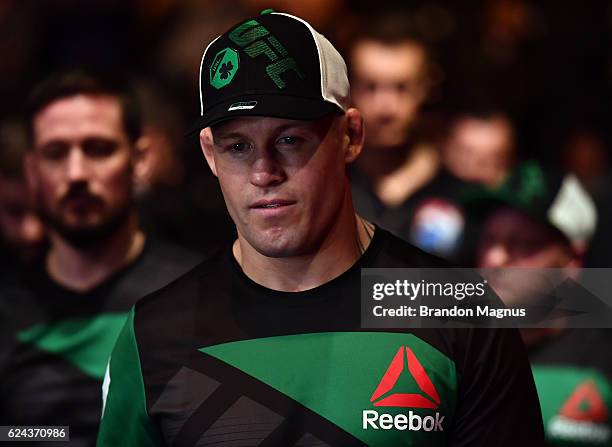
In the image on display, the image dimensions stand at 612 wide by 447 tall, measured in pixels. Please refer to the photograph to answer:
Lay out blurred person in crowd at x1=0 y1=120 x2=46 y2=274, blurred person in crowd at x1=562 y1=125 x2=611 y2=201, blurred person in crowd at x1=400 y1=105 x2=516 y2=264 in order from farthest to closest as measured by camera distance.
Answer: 1. blurred person in crowd at x1=562 y1=125 x2=611 y2=201
2. blurred person in crowd at x1=400 y1=105 x2=516 y2=264
3. blurred person in crowd at x1=0 y1=120 x2=46 y2=274

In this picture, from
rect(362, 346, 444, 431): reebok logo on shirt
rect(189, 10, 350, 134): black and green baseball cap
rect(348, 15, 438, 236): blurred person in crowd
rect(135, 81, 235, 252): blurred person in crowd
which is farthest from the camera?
rect(348, 15, 438, 236): blurred person in crowd

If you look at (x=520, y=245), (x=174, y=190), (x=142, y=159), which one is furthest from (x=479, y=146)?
(x=142, y=159)

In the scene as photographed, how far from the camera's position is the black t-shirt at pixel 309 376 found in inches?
123

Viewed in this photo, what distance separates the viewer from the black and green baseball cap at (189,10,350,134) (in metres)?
3.02

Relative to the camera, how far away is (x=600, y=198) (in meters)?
6.34

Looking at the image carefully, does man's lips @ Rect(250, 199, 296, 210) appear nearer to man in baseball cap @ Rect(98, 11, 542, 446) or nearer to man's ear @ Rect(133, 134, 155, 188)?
man in baseball cap @ Rect(98, 11, 542, 446)

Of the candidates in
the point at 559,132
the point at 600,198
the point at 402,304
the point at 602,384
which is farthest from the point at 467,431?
the point at 559,132

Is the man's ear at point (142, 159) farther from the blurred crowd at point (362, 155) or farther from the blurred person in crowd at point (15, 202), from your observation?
the blurred person in crowd at point (15, 202)

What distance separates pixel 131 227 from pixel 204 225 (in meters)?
1.06

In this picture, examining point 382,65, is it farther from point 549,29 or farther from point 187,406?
point 187,406

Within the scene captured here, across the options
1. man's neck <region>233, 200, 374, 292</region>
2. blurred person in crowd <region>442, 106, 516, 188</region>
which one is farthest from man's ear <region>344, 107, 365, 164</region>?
blurred person in crowd <region>442, 106, 516, 188</region>

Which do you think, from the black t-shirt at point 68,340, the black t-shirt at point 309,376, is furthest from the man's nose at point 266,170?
the black t-shirt at point 68,340

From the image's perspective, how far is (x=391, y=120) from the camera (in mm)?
6375

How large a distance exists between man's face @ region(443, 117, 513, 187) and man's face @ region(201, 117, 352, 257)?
3943 mm
